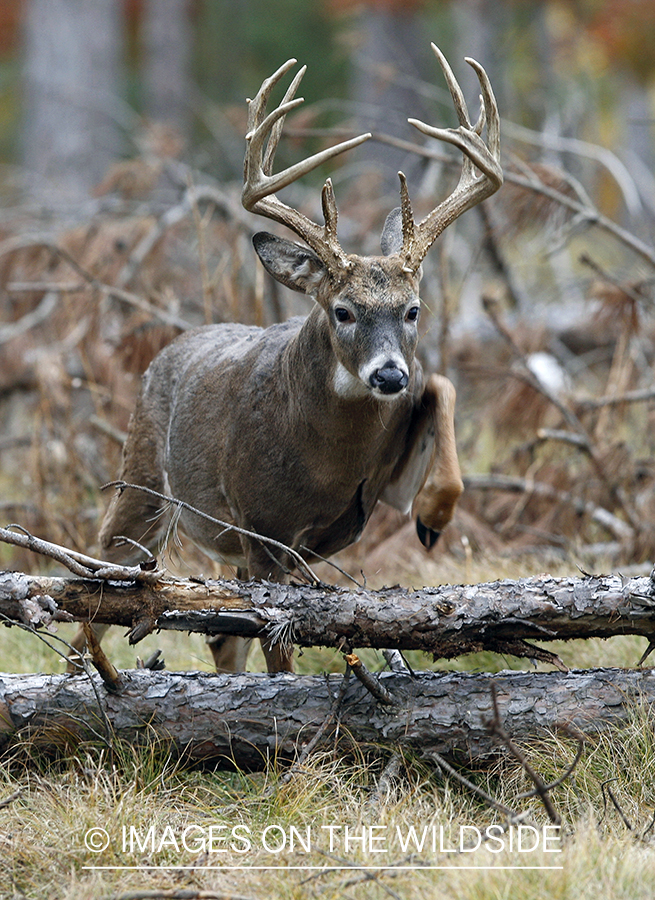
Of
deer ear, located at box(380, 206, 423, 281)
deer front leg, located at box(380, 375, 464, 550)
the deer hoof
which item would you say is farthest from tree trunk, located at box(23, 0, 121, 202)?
the deer hoof

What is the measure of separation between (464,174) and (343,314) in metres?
0.81

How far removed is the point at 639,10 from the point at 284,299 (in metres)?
12.6

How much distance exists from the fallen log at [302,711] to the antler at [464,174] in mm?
1527

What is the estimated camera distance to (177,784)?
3.62 metres

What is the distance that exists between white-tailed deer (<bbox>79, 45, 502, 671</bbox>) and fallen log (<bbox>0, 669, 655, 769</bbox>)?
26 centimetres

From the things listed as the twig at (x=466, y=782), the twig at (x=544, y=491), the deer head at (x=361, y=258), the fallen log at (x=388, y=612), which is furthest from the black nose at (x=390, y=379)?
the twig at (x=544, y=491)

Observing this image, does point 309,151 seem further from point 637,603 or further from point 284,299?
point 637,603

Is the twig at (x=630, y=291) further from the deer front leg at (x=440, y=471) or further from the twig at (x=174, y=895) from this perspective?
the twig at (x=174, y=895)

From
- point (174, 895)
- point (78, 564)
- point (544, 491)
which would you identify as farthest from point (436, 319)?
point (174, 895)

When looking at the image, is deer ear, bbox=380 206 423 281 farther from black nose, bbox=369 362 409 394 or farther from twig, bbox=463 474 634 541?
twig, bbox=463 474 634 541

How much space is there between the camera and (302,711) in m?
3.73

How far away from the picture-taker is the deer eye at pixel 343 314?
150 inches

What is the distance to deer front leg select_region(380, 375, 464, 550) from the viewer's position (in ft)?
12.3

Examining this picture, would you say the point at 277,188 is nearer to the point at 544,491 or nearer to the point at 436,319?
the point at 544,491
